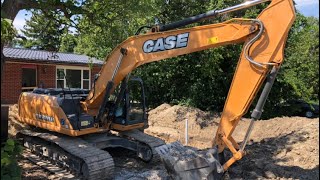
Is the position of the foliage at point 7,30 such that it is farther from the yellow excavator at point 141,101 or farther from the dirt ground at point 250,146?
the dirt ground at point 250,146

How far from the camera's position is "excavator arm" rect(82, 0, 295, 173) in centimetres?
555

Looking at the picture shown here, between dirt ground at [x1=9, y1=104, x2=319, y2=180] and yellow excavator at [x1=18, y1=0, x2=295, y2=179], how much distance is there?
518 millimetres

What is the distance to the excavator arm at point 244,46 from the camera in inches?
219

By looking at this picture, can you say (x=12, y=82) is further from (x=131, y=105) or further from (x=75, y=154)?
(x=75, y=154)

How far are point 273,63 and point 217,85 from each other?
376 inches

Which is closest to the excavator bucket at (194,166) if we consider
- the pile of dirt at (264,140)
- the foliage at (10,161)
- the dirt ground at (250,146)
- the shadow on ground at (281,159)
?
the dirt ground at (250,146)

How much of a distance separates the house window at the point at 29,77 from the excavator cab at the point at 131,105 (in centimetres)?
1217

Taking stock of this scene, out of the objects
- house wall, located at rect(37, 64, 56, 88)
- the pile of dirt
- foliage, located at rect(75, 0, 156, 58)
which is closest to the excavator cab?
foliage, located at rect(75, 0, 156, 58)

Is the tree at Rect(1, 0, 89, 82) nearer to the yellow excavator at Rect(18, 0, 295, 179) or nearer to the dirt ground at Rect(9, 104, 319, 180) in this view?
the yellow excavator at Rect(18, 0, 295, 179)

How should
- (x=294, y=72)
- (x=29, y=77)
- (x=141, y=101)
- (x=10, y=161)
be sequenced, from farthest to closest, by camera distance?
(x=29, y=77)
(x=294, y=72)
(x=141, y=101)
(x=10, y=161)

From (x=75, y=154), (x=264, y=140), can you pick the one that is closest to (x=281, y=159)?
(x=264, y=140)

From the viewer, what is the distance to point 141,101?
27.9 feet

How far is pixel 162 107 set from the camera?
14164 millimetres

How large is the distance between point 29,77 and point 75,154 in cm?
1361
